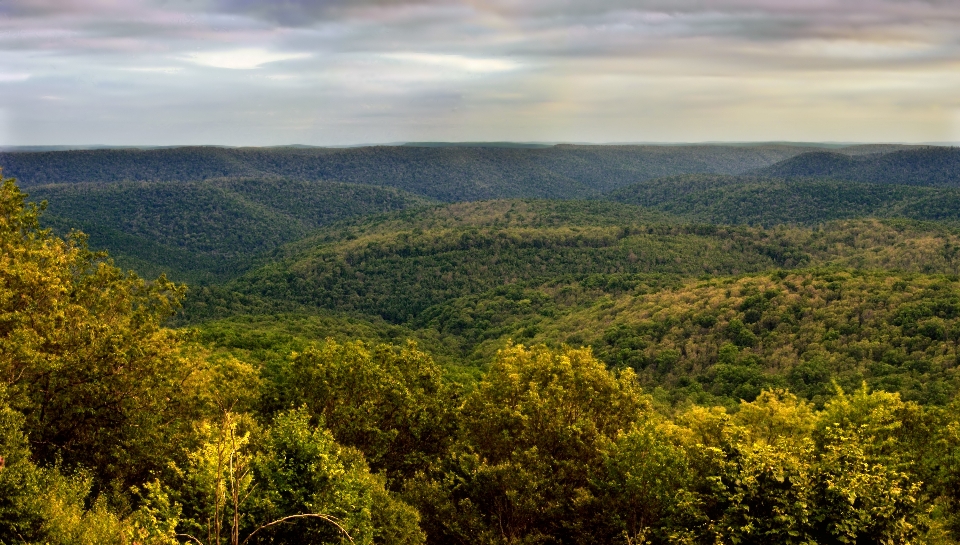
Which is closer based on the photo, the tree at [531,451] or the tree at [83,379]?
the tree at [83,379]

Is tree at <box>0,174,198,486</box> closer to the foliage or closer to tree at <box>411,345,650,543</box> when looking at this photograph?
the foliage

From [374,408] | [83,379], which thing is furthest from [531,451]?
[83,379]

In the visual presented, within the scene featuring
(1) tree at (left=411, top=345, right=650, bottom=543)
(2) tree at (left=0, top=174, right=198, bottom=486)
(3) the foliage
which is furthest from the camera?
(3) the foliage

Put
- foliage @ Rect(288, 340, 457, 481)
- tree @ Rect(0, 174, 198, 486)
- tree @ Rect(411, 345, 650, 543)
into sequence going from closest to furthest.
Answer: tree @ Rect(0, 174, 198, 486), tree @ Rect(411, 345, 650, 543), foliage @ Rect(288, 340, 457, 481)

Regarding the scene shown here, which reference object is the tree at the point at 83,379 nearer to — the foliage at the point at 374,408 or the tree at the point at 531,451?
the foliage at the point at 374,408

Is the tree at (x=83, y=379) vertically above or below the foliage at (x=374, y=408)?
above

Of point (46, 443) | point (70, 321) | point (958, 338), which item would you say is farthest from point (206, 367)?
point (958, 338)

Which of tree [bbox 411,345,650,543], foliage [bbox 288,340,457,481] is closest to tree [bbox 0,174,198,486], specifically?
foliage [bbox 288,340,457,481]

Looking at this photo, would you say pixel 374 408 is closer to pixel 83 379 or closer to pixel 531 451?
→ pixel 531 451

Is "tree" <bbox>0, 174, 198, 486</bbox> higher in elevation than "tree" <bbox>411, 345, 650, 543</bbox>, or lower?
higher

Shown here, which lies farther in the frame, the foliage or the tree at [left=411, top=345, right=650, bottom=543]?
the foliage

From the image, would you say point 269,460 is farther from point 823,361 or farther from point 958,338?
point 958,338

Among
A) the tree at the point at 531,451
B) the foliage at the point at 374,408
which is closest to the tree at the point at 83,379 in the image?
the foliage at the point at 374,408

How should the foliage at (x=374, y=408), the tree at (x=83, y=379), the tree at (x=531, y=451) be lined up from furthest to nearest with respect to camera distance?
1. the foliage at (x=374, y=408)
2. the tree at (x=531, y=451)
3. the tree at (x=83, y=379)
